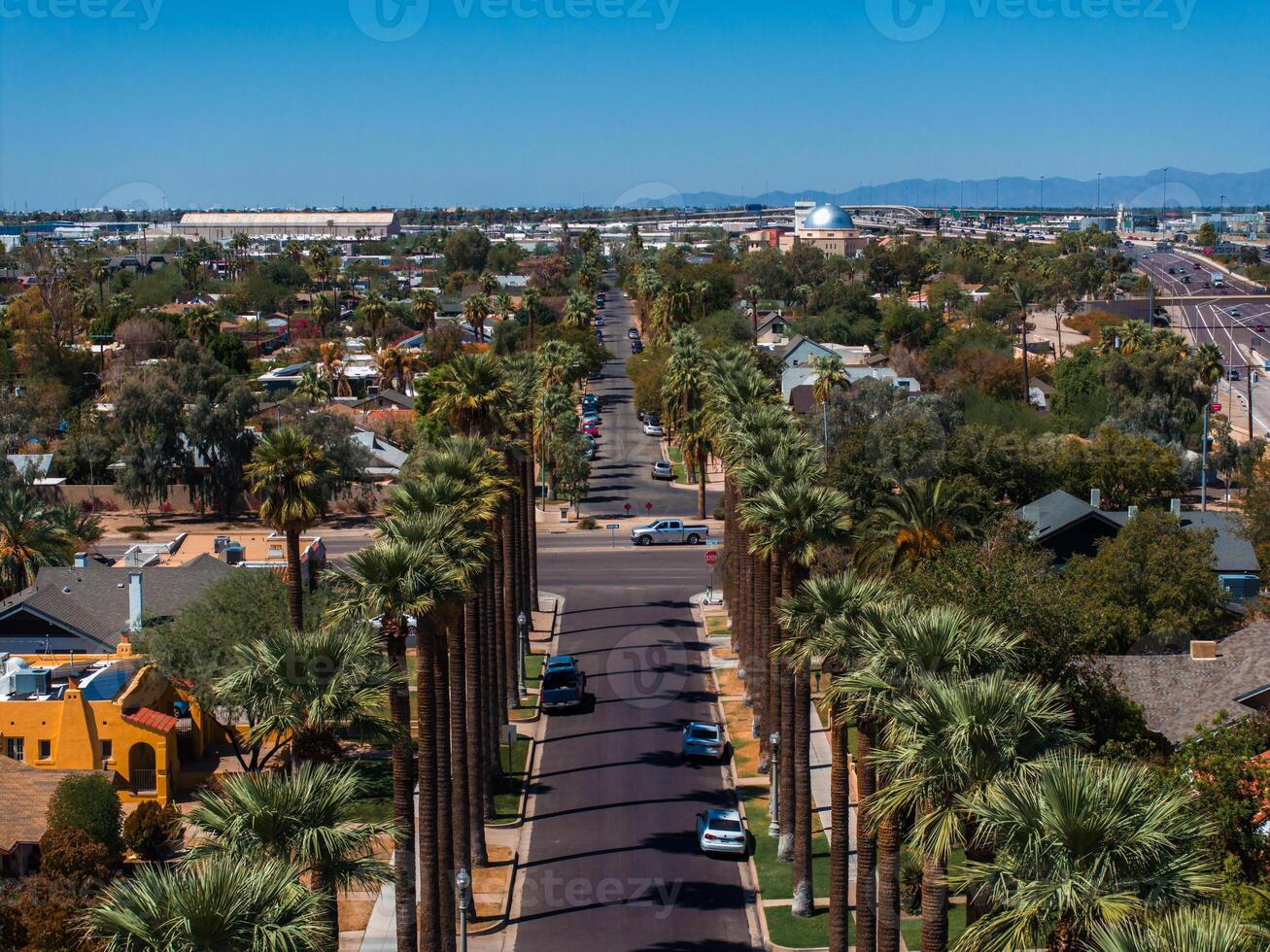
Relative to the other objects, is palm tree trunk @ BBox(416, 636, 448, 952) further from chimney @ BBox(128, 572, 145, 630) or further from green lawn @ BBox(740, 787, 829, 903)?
chimney @ BBox(128, 572, 145, 630)

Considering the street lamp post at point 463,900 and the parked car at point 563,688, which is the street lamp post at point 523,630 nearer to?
the parked car at point 563,688

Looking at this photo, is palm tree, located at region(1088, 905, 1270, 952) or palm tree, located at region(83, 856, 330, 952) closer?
palm tree, located at region(1088, 905, 1270, 952)

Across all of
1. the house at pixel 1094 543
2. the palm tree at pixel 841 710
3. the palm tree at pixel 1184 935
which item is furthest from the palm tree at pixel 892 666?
the house at pixel 1094 543

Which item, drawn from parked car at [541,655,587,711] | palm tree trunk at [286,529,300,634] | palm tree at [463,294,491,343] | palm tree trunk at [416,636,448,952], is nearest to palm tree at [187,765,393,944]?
palm tree trunk at [416,636,448,952]

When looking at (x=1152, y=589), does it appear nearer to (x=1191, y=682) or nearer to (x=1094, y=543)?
(x=1191, y=682)

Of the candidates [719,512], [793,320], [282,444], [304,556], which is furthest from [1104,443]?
[793,320]

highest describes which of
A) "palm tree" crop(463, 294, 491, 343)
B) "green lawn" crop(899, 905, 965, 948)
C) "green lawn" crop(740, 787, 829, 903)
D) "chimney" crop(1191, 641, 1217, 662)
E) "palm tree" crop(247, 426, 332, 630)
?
"palm tree" crop(463, 294, 491, 343)
